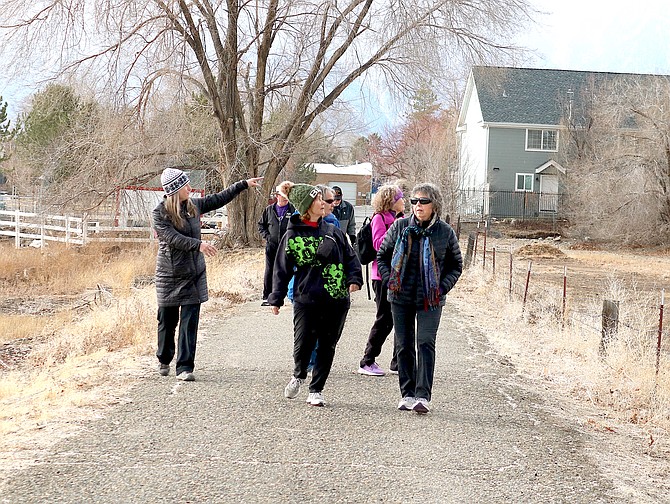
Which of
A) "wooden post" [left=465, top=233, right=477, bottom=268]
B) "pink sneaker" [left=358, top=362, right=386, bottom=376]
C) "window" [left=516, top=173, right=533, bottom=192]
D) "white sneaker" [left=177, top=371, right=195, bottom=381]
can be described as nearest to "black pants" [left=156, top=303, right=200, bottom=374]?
"white sneaker" [left=177, top=371, right=195, bottom=381]

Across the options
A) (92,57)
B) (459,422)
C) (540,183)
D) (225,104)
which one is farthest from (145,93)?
(540,183)

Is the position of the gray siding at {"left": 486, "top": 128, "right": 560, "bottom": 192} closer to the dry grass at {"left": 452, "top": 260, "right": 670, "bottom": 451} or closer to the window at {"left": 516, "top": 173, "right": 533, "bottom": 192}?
the window at {"left": 516, "top": 173, "right": 533, "bottom": 192}

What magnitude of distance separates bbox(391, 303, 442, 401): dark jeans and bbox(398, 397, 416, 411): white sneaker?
45mm

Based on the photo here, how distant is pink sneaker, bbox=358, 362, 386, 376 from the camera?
334 inches

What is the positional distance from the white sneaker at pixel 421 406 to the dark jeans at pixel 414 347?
0.03 metres

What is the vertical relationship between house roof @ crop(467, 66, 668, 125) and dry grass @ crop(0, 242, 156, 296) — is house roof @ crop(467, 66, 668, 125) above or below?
above

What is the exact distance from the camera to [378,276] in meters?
8.28

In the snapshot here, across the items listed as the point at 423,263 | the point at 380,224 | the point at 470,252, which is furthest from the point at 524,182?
the point at 423,263

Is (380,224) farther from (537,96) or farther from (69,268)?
(537,96)

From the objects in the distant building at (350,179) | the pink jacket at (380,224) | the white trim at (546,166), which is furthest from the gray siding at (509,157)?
the pink jacket at (380,224)

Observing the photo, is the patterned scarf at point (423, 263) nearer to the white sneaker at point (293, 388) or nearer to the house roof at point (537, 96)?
the white sneaker at point (293, 388)

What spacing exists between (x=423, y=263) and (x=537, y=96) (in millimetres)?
49681

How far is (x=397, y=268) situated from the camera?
691 centimetres

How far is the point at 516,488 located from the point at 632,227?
31.7 meters
